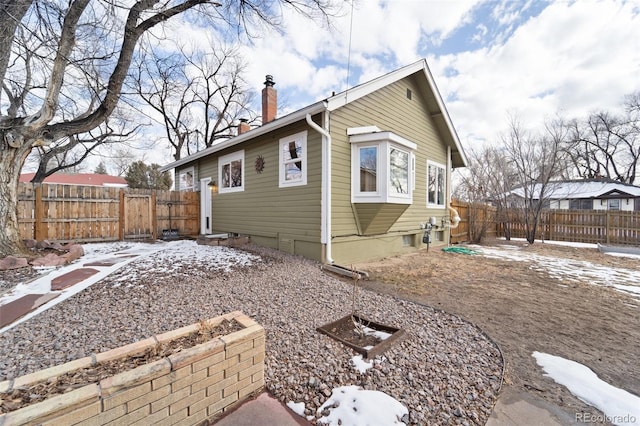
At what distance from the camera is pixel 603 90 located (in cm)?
1973

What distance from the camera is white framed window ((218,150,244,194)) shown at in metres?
8.73

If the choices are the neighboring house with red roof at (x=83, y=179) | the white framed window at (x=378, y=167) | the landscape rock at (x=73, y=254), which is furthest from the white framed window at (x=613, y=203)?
the neighboring house with red roof at (x=83, y=179)

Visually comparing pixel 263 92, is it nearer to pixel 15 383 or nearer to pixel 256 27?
pixel 256 27

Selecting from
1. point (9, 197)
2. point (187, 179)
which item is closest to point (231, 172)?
point (187, 179)

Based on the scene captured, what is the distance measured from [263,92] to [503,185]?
10.9 meters

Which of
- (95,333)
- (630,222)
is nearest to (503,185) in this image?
(630,222)

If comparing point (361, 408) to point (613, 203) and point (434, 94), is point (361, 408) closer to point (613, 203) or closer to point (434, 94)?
point (434, 94)

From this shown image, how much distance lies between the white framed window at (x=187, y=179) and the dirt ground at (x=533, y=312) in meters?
8.76

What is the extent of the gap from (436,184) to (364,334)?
331 inches

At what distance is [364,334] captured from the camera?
289 centimetres

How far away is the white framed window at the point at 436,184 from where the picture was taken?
9555mm

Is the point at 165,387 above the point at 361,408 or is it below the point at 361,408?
above

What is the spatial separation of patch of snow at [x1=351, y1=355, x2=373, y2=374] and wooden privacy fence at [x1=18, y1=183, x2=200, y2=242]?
31.3ft

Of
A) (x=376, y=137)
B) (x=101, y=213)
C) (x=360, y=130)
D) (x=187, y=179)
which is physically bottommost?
(x=101, y=213)
